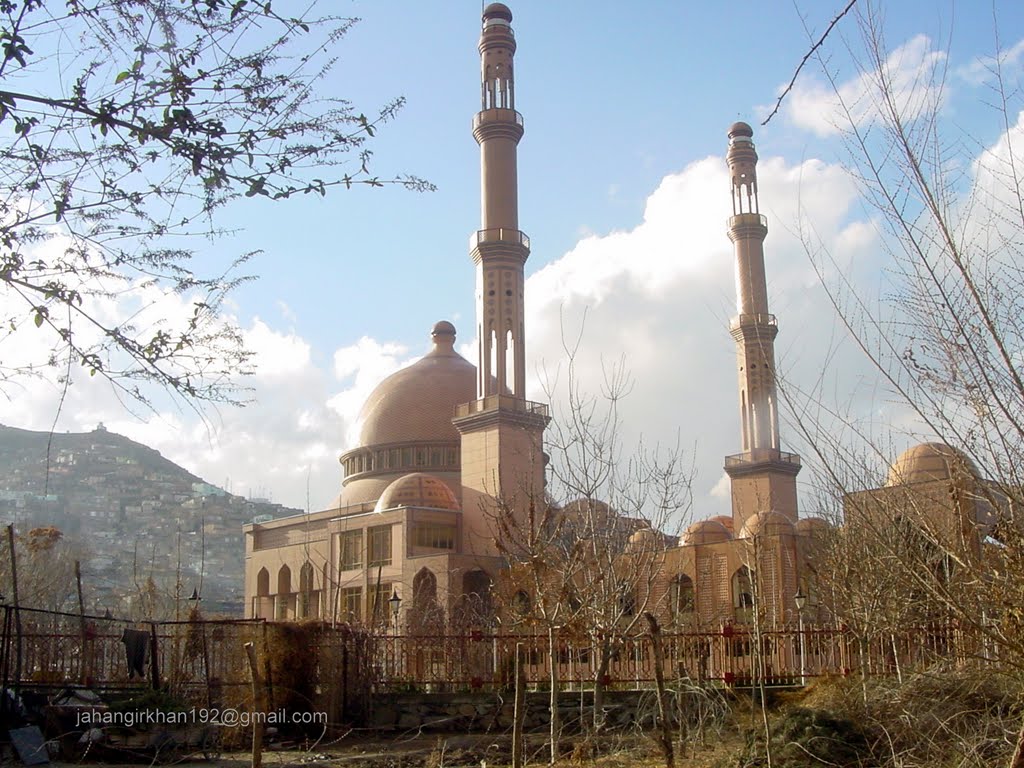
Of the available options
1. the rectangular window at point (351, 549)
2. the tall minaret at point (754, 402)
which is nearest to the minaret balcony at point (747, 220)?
the tall minaret at point (754, 402)

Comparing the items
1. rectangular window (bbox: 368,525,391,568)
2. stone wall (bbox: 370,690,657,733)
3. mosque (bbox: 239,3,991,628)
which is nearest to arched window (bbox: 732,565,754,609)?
mosque (bbox: 239,3,991,628)

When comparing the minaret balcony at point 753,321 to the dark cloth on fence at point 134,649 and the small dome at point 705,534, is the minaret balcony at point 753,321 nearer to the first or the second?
the small dome at point 705,534

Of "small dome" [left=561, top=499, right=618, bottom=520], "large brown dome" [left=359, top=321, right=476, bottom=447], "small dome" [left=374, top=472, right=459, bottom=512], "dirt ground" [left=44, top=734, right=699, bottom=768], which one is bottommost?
"dirt ground" [left=44, top=734, right=699, bottom=768]

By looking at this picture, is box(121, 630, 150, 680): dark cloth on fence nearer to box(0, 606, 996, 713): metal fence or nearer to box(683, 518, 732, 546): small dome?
box(0, 606, 996, 713): metal fence

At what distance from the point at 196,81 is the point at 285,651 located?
8683 millimetres

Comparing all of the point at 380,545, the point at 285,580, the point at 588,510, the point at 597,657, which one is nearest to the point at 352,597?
the point at 380,545

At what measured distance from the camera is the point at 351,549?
139ft

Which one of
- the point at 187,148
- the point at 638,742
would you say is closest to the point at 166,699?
the point at 638,742

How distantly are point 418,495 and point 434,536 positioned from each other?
1734mm

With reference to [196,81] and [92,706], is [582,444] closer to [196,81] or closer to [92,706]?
[92,706]

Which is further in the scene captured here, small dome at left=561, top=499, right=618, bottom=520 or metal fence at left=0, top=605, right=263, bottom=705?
small dome at left=561, top=499, right=618, bottom=520

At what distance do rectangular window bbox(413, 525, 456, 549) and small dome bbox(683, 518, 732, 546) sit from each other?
8.74 metres

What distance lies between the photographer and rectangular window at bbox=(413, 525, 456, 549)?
39562 millimetres

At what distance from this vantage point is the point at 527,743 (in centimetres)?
1255
